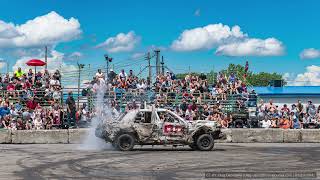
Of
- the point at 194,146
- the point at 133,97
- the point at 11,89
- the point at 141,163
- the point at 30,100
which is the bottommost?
the point at 141,163

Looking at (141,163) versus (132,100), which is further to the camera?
(132,100)

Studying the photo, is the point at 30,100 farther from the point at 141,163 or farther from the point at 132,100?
the point at 141,163

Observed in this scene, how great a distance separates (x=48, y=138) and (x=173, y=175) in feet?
40.4

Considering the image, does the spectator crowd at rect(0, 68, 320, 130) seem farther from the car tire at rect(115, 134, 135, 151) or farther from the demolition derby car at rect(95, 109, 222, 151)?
the car tire at rect(115, 134, 135, 151)

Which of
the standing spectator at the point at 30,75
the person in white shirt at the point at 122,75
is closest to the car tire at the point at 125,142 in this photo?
the person in white shirt at the point at 122,75

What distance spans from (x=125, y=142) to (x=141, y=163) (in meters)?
4.33

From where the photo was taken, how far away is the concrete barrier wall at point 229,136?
2303cm

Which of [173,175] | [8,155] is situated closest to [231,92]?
[8,155]

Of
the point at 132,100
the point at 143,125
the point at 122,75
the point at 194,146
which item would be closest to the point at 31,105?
the point at 132,100

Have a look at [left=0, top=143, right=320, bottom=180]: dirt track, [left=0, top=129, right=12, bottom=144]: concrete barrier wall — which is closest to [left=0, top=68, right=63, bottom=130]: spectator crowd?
[left=0, top=129, right=12, bottom=144]: concrete barrier wall

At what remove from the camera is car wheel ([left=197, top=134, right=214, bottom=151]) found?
19.0 m

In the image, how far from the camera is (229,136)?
23797 mm

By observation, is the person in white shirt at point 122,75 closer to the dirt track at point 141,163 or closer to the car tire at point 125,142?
the car tire at point 125,142

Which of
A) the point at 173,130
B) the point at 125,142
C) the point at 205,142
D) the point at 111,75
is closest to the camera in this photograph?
the point at 125,142
